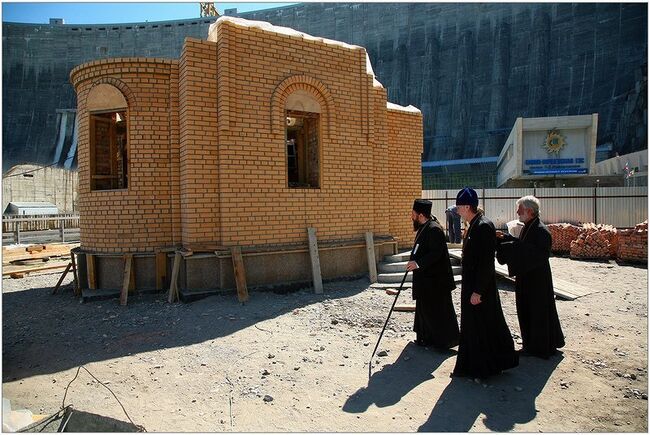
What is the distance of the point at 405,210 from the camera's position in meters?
8.80

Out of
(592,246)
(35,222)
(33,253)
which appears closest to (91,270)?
(33,253)

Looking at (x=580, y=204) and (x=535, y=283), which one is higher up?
(x=580, y=204)

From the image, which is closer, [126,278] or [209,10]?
[126,278]

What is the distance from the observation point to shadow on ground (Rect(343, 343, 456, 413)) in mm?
3362

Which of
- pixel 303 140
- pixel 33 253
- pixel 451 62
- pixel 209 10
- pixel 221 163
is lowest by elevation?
pixel 33 253

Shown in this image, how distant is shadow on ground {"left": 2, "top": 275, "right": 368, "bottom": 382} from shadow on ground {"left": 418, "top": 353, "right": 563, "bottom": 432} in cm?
224

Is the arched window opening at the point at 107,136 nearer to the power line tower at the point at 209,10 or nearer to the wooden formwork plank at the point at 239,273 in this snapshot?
the wooden formwork plank at the point at 239,273

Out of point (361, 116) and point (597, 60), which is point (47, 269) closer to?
point (361, 116)

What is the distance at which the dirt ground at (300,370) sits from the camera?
10.3 ft

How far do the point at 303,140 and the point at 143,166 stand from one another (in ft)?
10.3

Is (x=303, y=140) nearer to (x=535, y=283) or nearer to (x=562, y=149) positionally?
(x=535, y=283)

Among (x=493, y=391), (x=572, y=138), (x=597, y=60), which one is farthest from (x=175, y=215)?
(x=597, y=60)

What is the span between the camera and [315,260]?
266 inches

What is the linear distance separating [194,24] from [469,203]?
4369 cm
